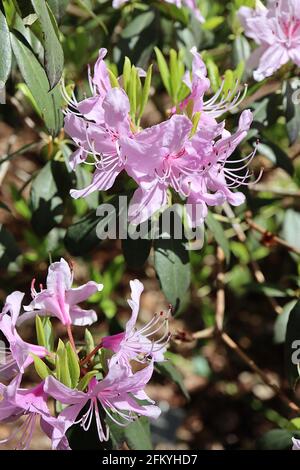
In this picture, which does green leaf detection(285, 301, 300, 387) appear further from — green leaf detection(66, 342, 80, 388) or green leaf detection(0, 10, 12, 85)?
green leaf detection(0, 10, 12, 85)

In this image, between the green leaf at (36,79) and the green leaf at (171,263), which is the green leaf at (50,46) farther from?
the green leaf at (171,263)

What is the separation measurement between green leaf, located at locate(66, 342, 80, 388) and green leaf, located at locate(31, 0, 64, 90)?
45 centimetres

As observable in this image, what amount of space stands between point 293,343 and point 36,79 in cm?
78

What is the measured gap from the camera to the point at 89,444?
1.52 metres

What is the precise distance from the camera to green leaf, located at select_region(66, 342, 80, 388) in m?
1.24

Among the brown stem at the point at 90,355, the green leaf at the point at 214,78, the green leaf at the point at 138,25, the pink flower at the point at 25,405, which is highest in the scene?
the green leaf at the point at 138,25

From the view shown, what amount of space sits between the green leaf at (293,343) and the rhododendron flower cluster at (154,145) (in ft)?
1.18

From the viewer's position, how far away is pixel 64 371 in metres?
1.23

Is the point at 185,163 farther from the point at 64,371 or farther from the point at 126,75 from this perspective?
the point at 64,371

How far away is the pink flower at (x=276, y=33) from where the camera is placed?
5.18ft

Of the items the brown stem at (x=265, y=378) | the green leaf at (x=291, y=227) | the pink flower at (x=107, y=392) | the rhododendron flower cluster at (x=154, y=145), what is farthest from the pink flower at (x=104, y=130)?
the green leaf at (x=291, y=227)

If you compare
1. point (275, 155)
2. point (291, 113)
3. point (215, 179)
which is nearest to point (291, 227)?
point (275, 155)

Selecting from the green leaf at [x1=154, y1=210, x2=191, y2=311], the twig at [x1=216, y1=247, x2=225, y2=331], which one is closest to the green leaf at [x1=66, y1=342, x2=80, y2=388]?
the green leaf at [x1=154, y1=210, x2=191, y2=311]

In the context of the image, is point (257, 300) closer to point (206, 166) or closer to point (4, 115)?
point (4, 115)
